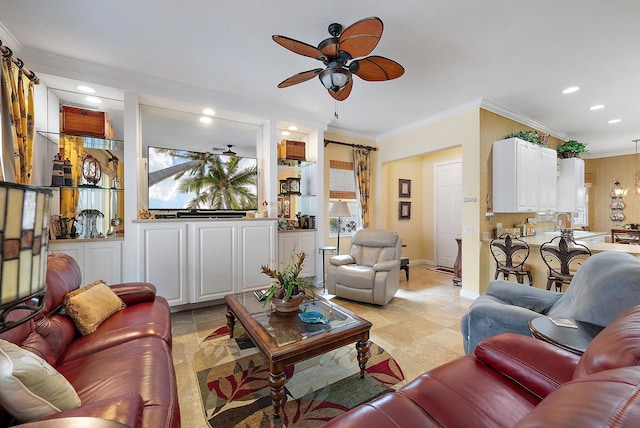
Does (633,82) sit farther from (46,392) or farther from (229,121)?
(46,392)

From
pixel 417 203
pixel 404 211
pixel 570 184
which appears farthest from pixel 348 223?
pixel 570 184

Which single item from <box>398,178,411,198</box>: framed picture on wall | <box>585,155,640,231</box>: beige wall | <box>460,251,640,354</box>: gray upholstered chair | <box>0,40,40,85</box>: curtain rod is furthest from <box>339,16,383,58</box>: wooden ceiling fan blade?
<box>585,155,640,231</box>: beige wall

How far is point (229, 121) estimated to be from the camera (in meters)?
4.01

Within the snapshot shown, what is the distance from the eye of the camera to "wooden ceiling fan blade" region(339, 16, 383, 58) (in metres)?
1.73

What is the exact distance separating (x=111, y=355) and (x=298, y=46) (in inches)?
91.5

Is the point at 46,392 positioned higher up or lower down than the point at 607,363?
lower down

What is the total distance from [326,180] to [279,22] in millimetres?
3049

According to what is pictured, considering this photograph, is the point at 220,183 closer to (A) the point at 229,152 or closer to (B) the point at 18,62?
(A) the point at 229,152

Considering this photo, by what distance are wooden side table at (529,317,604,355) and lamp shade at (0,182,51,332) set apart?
1951 millimetres

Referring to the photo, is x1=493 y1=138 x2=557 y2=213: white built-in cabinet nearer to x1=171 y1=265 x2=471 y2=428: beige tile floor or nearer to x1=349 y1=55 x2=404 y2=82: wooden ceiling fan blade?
x1=171 y1=265 x2=471 y2=428: beige tile floor

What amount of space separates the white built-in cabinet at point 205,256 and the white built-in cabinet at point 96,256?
0.30 metres

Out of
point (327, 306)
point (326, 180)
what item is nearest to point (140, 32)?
point (327, 306)

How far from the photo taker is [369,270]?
3.54 metres

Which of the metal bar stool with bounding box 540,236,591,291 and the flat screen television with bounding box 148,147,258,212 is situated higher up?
the flat screen television with bounding box 148,147,258,212
